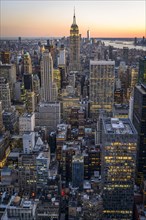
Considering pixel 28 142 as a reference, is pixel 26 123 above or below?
above

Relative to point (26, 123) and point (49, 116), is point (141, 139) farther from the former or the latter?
point (49, 116)

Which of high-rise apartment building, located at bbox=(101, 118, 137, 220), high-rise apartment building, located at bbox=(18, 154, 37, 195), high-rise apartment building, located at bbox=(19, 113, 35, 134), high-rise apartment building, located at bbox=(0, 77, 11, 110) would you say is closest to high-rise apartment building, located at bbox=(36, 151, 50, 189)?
high-rise apartment building, located at bbox=(18, 154, 37, 195)

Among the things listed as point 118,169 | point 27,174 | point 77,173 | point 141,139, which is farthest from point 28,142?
point 118,169

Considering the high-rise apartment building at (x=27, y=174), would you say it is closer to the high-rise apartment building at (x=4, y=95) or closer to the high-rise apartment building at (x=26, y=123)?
the high-rise apartment building at (x=26, y=123)

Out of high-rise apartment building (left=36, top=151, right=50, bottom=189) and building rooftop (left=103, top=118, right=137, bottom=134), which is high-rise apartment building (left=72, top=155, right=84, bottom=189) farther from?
building rooftop (left=103, top=118, right=137, bottom=134)

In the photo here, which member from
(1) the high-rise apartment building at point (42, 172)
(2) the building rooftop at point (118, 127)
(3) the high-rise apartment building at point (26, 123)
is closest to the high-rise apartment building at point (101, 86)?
(3) the high-rise apartment building at point (26, 123)

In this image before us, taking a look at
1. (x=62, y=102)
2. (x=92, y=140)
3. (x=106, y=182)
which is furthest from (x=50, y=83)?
(x=106, y=182)
